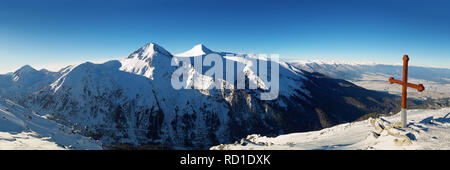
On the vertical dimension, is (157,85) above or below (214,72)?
below

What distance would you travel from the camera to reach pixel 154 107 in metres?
139

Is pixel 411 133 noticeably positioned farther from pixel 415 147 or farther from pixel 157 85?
pixel 157 85

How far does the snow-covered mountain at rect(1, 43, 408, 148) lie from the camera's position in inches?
4818

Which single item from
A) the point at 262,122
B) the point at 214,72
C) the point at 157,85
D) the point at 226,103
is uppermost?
the point at 214,72

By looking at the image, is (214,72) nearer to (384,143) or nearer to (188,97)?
(188,97)

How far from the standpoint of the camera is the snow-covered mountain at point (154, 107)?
122 m

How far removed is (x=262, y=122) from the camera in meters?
152

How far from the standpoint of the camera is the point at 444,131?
1399 centimetres
